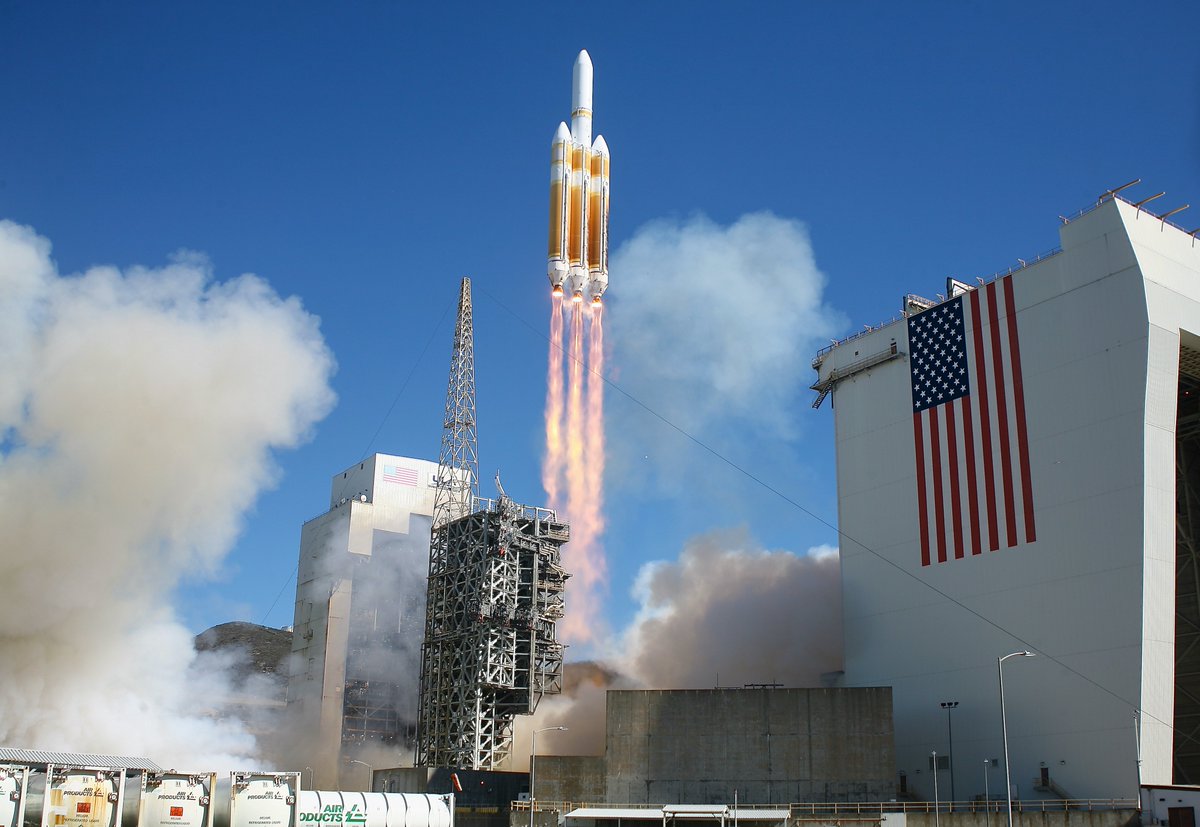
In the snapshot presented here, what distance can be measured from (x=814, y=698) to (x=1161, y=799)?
715 inches

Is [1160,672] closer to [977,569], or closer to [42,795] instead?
[977,569]

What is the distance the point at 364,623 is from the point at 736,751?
45.0 m

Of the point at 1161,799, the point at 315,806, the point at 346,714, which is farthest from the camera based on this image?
the point at 346,714

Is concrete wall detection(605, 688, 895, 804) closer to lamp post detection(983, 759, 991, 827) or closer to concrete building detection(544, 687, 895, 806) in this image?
concrete building detection(544, 687, 895, 806)

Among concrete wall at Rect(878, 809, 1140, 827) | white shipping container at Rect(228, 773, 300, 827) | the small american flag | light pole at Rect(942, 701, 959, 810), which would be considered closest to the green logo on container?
white shipping container at Rect(228, 773, 300, 827)

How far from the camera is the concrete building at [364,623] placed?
10000 cm

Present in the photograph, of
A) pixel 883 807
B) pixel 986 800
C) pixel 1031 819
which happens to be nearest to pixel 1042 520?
pixel 986 800

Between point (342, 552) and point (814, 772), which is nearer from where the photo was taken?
point (814, 772)

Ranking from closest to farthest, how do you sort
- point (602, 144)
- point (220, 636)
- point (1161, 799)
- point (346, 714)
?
point (1161, 799)
point (602, 144)
point (346, 714)
point (220, 636)

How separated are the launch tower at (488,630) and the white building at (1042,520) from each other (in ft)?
71.1

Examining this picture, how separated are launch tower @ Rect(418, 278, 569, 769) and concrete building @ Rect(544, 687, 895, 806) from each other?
14971 mm

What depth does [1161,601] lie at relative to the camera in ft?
201

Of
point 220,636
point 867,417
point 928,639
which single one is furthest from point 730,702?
point 220,636

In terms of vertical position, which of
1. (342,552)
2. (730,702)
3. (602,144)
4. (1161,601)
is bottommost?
(730,702)
